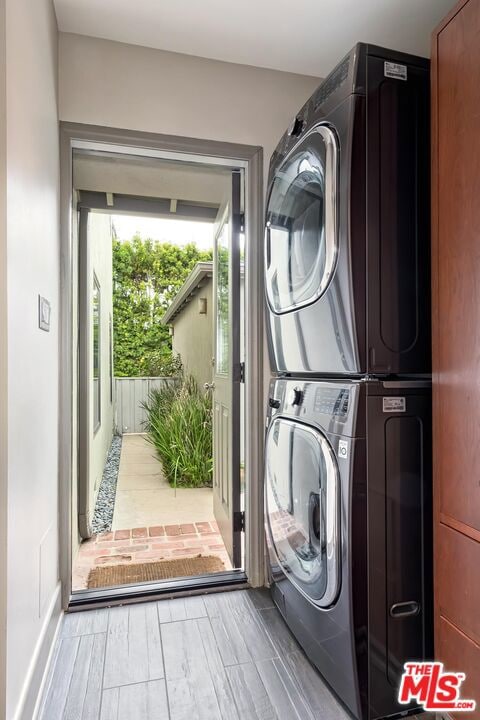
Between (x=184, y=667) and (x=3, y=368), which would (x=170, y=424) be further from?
(x=3, y=368)

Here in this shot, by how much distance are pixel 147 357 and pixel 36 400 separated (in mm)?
8976

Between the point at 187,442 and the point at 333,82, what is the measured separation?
383cm

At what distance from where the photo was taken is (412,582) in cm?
132

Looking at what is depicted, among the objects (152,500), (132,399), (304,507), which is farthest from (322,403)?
(132,399)

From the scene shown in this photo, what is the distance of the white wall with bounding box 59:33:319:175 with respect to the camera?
193 centimetres

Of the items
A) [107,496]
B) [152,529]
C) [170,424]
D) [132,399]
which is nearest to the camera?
[152,529]

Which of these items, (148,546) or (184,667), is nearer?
(184,667)

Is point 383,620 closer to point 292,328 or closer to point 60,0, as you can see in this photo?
point 292,328

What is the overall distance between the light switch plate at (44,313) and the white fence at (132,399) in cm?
652

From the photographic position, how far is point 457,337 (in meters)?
1.17

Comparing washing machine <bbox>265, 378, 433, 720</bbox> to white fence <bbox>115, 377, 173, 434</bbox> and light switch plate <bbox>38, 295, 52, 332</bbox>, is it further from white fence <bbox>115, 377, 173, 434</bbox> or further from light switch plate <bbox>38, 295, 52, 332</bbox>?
white fence <bbox>115, 377, 173, 434</bbox>

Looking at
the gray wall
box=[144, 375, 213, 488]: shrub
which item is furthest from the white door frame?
the gray wall

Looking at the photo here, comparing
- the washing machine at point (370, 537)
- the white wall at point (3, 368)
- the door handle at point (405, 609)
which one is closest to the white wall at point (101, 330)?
the white wall at point (3, 368)

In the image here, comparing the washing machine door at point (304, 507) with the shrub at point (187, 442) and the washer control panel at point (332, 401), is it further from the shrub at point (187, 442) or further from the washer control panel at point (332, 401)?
the shrub at point (187, 442)
